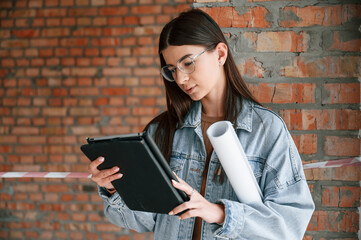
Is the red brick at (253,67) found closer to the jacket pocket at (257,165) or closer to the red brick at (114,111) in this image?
the jacket pocket at (257,165)

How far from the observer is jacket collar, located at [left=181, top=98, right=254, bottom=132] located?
1.16 m

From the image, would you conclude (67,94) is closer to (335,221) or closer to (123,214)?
(123,214)

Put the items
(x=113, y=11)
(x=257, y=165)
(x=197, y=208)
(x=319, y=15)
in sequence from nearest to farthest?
(x=197, y=208) → (x=257, y=165) → (x=319, y=15) → (x=113, y=11)

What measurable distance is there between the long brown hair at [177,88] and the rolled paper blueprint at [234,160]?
0.19 meters

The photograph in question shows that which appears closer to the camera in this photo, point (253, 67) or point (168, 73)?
point (168, 73)

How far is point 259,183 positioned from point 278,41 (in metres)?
0.62

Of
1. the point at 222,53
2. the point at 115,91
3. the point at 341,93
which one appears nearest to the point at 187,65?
the point at 222,53

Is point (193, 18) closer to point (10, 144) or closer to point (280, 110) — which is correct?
point (280, 110)

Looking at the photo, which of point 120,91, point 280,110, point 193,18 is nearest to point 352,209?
point 280,110

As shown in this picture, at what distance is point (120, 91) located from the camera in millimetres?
3404

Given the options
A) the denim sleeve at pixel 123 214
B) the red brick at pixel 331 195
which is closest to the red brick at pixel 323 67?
the red brick at pixel 331 195

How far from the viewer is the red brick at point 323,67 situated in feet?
4.62

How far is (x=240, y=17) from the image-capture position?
1.44 metres

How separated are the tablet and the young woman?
0.03 metres
